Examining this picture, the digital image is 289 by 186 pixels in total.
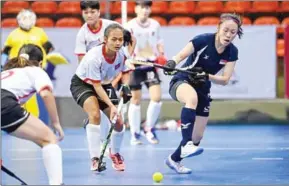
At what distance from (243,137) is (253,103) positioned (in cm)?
141

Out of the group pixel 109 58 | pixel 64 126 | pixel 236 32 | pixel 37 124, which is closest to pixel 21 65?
pixel 37 124

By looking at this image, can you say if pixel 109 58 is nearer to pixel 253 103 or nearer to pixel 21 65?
pixel 21 65

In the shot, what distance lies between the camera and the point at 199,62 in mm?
7527

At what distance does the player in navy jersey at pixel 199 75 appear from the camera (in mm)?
7258

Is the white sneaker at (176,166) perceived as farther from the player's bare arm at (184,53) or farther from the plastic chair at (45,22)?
the plastic chair at (45,22)

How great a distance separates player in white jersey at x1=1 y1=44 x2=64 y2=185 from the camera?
6.02m

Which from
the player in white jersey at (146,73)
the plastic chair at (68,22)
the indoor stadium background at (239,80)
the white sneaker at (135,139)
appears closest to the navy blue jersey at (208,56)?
the white sneaker at (135,139)

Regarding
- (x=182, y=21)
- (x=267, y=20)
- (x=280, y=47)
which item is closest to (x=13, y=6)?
(x=182, y=21)

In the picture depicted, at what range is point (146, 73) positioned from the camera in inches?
408

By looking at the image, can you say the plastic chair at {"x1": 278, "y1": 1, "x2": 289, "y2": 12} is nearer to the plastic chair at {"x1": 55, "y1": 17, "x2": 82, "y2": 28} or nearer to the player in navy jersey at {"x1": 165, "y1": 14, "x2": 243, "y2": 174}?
the plastic chair at {"x1": 55, "y1": 17, "x2": 82, "y2": 28}

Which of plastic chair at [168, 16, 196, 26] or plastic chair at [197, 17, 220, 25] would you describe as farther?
plastic chair at [168, 16, 196, 26]

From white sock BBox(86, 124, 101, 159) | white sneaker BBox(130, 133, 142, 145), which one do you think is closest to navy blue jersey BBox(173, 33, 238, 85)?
white sock BBox(86, 124, 101, 159)

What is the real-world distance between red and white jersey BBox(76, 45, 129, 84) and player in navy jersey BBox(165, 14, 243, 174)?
55cm

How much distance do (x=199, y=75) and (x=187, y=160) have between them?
148 cm
